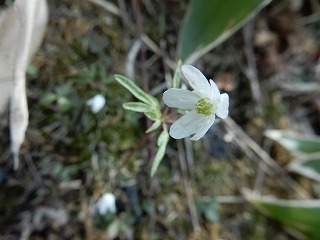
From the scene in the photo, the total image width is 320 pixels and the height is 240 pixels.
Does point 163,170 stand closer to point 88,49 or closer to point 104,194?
point 104,194

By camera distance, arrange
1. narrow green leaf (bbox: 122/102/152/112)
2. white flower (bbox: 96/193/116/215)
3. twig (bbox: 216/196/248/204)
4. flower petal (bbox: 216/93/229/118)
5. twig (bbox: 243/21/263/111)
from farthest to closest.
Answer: twig (bbox: 243/21/263/111) < twig (bbox: 216/196/248/204) < white flower (bbox: 96/193/116/215) < narrow green leaf (bbox: 122/102/152/112) < flower petal (bbox: 216/93/229/118)

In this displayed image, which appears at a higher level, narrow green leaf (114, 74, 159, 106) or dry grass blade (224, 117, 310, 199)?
narrow green leaf (114, 74, 159, 106)

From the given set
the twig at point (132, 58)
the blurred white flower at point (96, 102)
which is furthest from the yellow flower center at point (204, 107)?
the twig at point (132, 58)

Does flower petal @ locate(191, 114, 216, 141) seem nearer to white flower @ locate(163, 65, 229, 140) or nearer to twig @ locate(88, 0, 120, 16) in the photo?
white flower @ locate(163, 65, 229, 140)

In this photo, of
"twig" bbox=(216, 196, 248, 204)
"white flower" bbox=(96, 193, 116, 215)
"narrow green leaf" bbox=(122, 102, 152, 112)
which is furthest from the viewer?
"twig" bbox=(216, 196, 248, 204)

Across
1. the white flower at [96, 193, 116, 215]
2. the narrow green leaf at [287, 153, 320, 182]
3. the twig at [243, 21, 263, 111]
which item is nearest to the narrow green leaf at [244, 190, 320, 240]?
the narrow green leaf at [287, 153, 320, 182]
